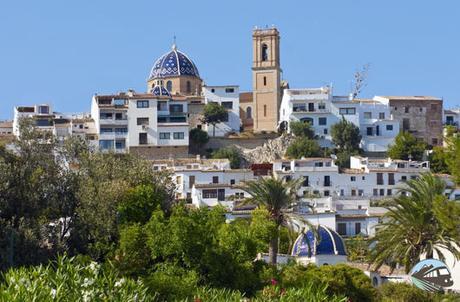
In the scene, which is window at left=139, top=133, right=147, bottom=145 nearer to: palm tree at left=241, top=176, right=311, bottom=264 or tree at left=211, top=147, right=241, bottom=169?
tree at left=211, top=147, right=241, bottom=169

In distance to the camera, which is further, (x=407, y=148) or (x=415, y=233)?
(x=407, y=148)

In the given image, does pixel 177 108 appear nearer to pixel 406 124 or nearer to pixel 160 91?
pixel 160 91

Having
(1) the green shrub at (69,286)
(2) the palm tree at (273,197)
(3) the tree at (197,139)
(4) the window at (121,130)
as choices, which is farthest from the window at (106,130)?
(1) the green shrub at (69,286)

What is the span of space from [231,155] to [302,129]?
217 inches

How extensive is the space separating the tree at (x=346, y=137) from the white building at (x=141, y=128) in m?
10.2

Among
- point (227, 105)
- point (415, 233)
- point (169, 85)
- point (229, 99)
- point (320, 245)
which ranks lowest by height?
point (320, 245)

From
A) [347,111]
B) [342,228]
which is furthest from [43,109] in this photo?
[342,228]

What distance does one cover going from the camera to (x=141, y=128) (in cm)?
7894

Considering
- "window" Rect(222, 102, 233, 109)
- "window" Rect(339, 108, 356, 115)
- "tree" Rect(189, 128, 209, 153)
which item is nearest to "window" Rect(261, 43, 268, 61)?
"window" Rect(222, 102, 233, 109)

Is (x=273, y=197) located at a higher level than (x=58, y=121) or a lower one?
lower

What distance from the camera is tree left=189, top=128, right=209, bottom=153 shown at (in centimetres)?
8000

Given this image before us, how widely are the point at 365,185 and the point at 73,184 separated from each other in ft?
101

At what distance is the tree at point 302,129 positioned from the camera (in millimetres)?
79438

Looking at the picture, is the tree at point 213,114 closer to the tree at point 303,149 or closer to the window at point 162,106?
the window at point 162,106
